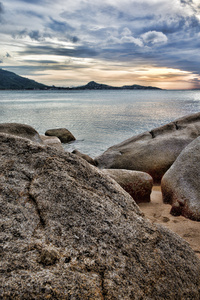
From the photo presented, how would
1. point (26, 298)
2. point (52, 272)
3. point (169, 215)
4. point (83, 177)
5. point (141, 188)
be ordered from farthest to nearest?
point (141, 188)
point (169, 215)
point (83, 177)
point (52, 272)
point (26, 298)

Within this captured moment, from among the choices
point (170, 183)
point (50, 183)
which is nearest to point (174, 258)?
point (50, 183)

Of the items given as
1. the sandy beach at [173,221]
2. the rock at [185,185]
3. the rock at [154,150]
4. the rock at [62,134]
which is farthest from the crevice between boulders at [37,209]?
the rock at [62,134]

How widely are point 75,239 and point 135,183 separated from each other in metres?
3.81

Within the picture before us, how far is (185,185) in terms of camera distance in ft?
16.2

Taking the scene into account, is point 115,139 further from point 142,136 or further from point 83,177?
point 83,177

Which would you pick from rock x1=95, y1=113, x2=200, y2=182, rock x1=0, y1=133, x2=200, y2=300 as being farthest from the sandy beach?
rock x1=95, y1=113, x2=200, y2=182

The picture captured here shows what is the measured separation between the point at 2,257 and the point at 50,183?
2.75 feet

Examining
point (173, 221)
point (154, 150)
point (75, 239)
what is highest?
point (75, 239)

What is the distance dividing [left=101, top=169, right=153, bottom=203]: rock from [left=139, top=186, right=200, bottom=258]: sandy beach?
20 centimetres

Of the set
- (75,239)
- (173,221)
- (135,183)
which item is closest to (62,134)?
(135,183)

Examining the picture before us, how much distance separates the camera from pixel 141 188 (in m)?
5.70

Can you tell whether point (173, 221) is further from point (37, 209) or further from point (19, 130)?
point (19, 130)

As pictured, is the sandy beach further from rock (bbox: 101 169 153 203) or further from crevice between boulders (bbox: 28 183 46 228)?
crevice between boulders (bbox: 28 183 46 228)

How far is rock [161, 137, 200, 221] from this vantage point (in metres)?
4.70
